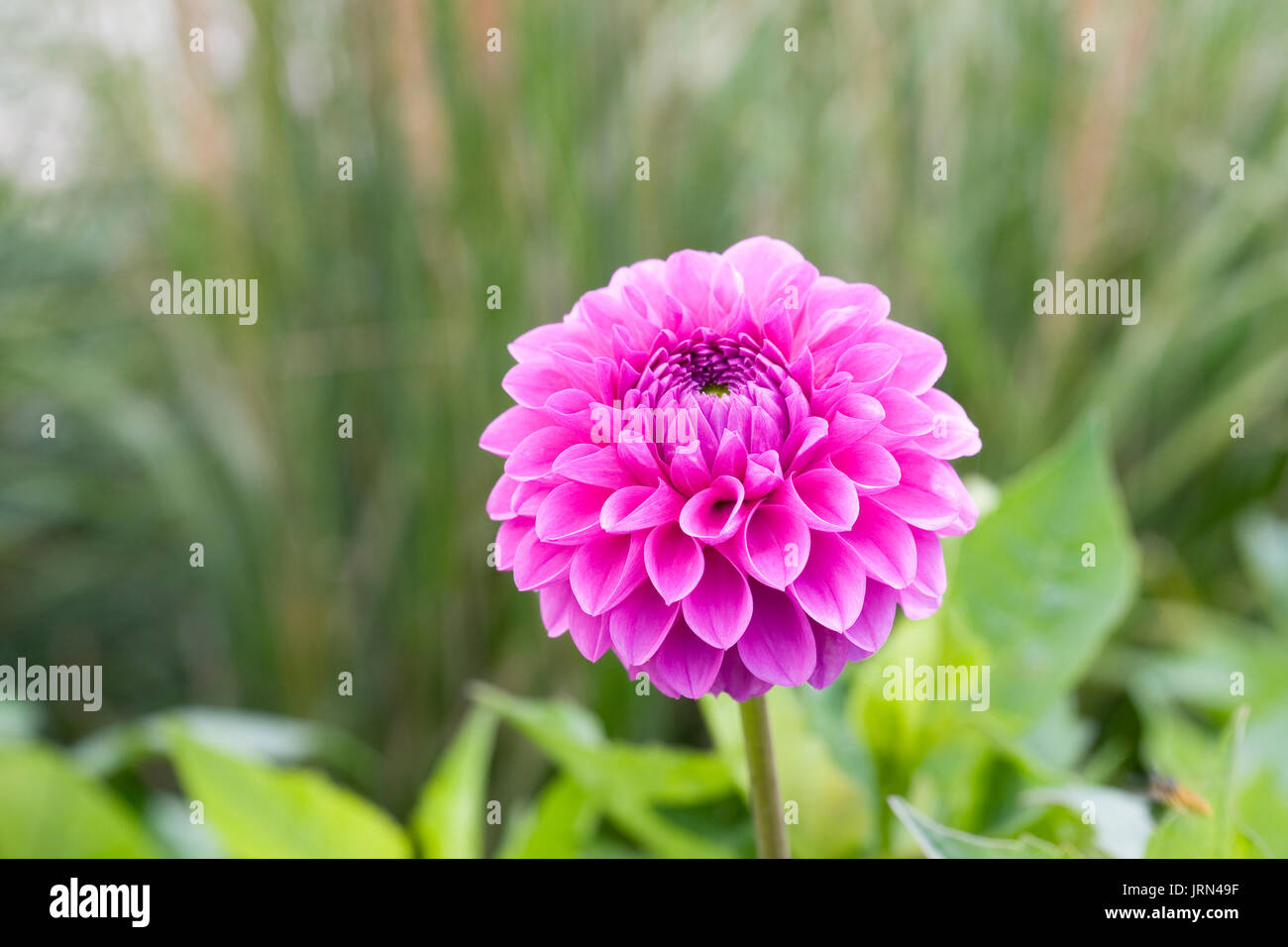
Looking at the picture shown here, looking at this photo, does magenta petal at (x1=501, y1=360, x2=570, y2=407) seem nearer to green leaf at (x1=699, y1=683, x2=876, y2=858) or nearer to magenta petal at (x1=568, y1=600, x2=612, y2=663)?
magenta petal at (x1=568, y1=600, x2=612, y2=663)

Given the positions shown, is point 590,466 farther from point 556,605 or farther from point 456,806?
point 456,806

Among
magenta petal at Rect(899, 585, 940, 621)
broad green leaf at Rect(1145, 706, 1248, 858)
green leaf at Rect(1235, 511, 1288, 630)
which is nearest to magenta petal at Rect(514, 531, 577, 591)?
magenta petal at Rect(899, 585, 940, 621)

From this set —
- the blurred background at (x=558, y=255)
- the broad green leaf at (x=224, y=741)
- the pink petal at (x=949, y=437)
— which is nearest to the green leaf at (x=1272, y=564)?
the blurred background at (x=558, y=255)

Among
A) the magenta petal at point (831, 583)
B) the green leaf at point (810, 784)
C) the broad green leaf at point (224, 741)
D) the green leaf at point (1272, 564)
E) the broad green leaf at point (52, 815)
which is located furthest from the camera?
the green leaf at point (1272, 564)

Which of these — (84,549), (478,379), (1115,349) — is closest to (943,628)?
(478,379)

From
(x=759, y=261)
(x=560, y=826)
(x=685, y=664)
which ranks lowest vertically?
(x=560, y=826)

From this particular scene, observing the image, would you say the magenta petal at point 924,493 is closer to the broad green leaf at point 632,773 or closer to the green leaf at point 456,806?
the broad green leaf at point 632,773

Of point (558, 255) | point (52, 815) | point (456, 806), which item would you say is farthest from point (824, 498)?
point (558, 255)
